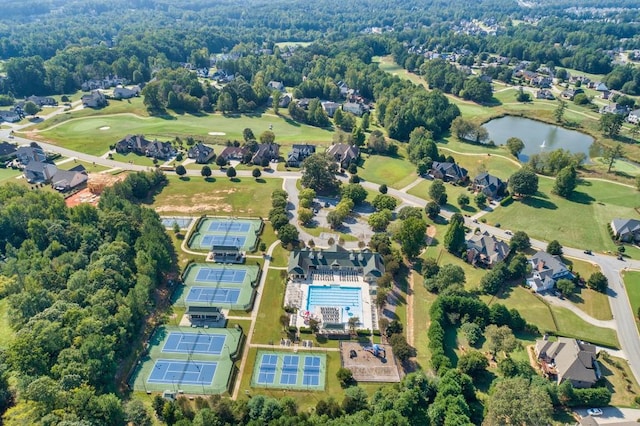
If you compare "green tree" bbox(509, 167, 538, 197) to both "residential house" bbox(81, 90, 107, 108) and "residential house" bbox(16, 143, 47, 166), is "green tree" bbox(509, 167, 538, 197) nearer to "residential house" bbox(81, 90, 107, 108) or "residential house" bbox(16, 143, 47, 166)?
"residential house" bbox(16, 143, 47, 166)

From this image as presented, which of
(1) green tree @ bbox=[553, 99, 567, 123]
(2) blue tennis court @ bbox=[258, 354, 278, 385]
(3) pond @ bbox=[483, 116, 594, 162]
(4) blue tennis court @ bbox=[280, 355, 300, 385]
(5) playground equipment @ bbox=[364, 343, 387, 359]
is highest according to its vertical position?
(1) green tree @ bbox=[553, 99, 567, 123]

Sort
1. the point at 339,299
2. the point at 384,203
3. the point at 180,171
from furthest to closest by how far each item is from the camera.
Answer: the point at 180,171
the point at 384,203
the point at 339,299

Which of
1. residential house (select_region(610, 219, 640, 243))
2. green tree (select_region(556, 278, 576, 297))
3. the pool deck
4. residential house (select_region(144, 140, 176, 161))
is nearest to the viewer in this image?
the pool deck

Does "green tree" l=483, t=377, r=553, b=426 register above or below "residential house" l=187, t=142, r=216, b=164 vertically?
above

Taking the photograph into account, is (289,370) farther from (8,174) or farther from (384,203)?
(8,174)

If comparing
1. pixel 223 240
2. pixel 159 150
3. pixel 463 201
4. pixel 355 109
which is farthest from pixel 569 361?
pixel 355 109

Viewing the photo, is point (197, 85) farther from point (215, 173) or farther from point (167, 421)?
point (167, 421)

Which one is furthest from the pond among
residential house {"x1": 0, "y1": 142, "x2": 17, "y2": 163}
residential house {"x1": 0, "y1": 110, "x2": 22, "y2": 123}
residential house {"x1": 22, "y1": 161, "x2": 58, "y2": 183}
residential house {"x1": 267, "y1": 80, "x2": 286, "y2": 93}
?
residential house {"x1": 0, "y1": 110, "x2": 22, "y2": 123}
